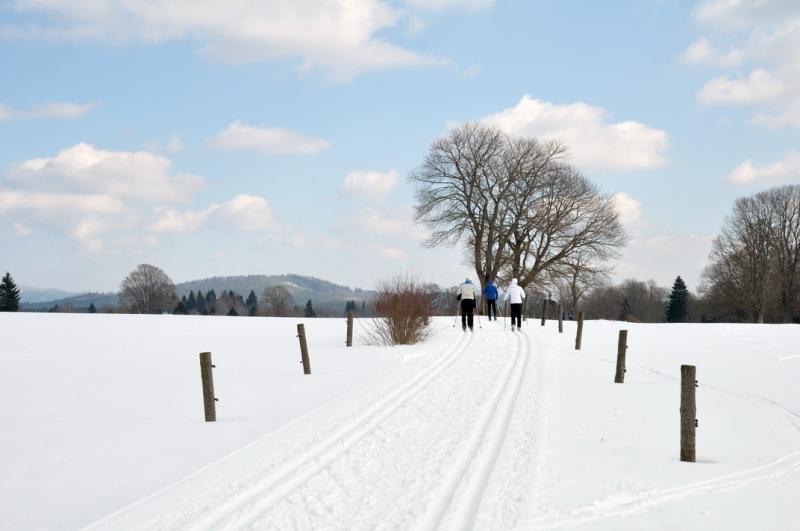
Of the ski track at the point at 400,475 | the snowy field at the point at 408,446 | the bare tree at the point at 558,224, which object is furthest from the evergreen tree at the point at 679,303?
the ski track at the point at 400,475

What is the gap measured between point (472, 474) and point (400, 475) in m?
0.71

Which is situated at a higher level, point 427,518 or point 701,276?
point 701,276

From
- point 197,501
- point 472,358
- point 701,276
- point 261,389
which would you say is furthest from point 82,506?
point 701,276

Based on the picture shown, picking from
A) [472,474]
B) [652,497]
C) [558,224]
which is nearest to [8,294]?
[558,224]

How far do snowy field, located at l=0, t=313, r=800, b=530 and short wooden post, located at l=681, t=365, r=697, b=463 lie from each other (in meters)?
0.19

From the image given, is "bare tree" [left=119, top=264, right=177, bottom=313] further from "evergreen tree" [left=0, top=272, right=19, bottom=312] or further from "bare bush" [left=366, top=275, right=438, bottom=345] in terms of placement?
"bare bush" [left=366, top=275, right=438, bottom=345]

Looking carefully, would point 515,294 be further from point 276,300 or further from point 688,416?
point 276,300

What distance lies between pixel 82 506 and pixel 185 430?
3.17 meters

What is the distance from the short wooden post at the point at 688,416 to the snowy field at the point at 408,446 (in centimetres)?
19

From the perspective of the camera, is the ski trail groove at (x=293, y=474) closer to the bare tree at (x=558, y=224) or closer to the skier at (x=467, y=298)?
the skier at (x=467, y=298)

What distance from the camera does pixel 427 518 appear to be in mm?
4988

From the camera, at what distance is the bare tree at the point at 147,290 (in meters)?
94.2

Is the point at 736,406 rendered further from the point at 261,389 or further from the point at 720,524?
the point at 261,389

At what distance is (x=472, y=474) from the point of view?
19.9 ft
